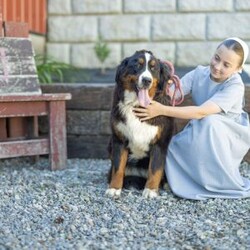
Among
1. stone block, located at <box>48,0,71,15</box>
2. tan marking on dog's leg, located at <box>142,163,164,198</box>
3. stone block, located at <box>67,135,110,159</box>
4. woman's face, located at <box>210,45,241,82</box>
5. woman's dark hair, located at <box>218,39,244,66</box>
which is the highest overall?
stone block, located at <box>48,0,71,15</box>

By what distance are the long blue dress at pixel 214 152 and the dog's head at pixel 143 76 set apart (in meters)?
0.41

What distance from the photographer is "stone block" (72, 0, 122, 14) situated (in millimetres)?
6211

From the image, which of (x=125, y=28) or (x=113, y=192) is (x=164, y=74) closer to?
(x=113, y=192)

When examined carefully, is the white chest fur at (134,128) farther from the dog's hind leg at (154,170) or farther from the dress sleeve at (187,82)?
the dress sleeve at (187,82)

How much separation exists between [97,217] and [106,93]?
79.3 inches

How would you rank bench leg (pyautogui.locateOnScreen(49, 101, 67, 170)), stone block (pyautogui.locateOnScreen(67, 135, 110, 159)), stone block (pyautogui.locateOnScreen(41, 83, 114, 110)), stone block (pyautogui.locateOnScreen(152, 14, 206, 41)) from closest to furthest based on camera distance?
1. bench leg (pyautogui.locateOnScreen(49, 101, 67, 170))
2. stone block (pyautogui.locateOnScreen(41, 83, 114, 110))
3. stone block (pyautogui.locateOnScreen(67, 135, 110, 159))
4. stone block (pyautogui.locateOnScreen(152, 14, 206, 41))

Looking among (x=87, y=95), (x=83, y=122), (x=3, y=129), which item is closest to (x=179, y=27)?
(x=87, y=95)

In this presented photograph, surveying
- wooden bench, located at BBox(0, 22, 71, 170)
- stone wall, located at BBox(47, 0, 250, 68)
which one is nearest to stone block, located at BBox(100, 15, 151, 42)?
stone wall, located at BBox(47, 0, 250, 68)

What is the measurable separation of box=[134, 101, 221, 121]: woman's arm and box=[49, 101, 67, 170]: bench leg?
1.14 meters

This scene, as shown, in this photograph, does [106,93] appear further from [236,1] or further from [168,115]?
[236,1]

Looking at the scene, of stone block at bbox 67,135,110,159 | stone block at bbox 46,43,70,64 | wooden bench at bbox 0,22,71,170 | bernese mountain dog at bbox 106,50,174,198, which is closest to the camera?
bernese mountain dog at bbox 106,50,174,198

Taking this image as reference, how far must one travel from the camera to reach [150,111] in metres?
3.44

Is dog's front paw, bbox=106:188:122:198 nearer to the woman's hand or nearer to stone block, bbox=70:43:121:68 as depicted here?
the woman's hand

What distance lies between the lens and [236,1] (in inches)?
236
